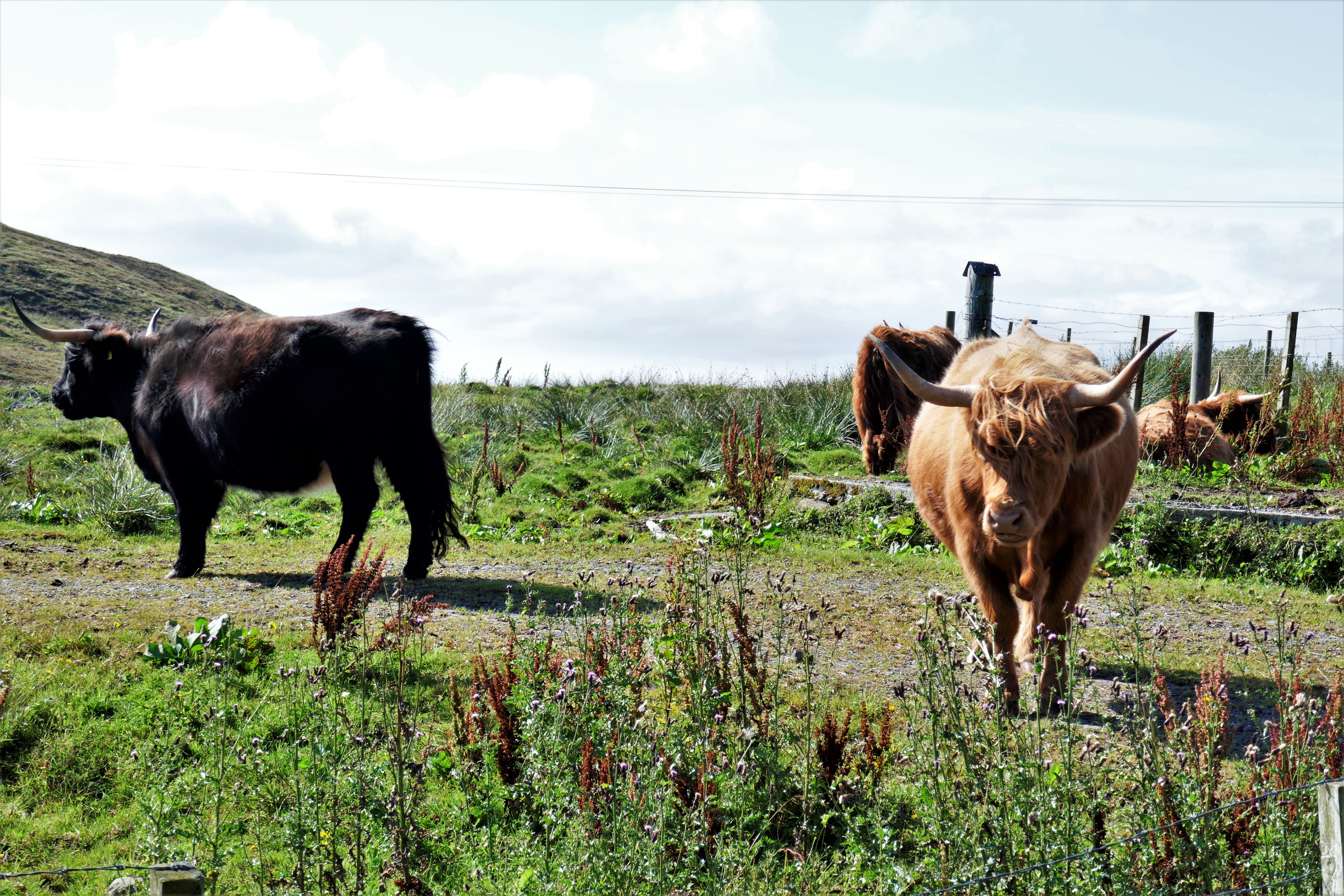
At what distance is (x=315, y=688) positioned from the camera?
391cm

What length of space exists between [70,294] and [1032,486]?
160 feet

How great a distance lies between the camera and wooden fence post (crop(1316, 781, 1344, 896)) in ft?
7.29

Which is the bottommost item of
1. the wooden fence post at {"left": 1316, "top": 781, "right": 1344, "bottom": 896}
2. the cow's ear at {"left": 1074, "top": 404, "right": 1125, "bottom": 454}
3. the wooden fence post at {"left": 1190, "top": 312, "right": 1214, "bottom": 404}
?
Result: the wooden fence post at {"left": 1316, "top": 781, "right": 1344, "bottom": 896}

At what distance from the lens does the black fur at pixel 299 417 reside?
7426 mm

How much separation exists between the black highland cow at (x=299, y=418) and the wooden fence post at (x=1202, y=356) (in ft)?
30.7

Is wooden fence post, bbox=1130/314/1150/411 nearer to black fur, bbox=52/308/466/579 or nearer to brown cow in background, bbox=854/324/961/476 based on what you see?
brown cow in background, bbox=854/324/961/476

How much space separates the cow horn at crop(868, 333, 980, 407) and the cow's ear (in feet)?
1.54

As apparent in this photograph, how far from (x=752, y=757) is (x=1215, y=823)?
1.41 m

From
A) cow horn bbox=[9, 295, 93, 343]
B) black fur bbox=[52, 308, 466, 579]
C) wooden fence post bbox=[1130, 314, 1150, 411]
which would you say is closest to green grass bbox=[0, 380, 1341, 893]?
black fur bbox=[52, 308, 466, 579]

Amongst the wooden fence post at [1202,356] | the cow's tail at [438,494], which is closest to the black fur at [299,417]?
the cow's tail at [438,494]

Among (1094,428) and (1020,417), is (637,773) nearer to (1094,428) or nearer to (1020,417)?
(1020,417)

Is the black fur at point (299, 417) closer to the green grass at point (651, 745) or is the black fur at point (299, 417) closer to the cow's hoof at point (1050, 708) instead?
the green grass at point (651, 745)

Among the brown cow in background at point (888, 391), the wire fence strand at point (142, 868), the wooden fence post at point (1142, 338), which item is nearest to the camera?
the wire fence strand at point (142, 868)

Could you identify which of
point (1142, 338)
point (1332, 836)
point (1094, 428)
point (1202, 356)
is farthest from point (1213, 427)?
point (1332, 836)
